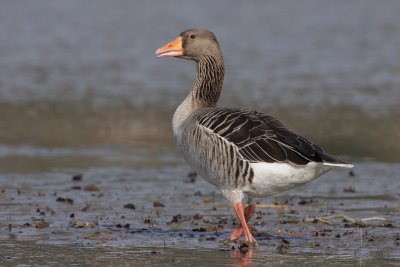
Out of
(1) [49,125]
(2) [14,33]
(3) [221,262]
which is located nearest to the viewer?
(3) [221,262]

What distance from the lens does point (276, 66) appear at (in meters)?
23.0

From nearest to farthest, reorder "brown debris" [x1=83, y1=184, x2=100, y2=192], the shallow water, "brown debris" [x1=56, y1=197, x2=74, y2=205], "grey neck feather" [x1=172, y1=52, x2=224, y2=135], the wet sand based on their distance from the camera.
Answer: the wet sand → the shallow water → "grey neck feather" [x1=172, y1=52, x2=224, y2=135] → "brown debris" [x1=56, y1=197, x2=74, y2=205] → "brown debris" [x1=83, y1=184, x2=100, y2=192]

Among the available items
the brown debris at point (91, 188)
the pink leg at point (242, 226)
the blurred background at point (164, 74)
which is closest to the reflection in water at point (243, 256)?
the pink leg at point (242, 226)

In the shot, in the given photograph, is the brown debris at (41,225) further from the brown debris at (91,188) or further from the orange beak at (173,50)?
the orange beak at (173,50)

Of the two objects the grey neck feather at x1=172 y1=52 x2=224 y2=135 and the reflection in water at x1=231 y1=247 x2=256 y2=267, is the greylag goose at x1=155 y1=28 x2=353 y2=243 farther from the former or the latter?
the grey neck feather at x1=172 y1=52 x2=224 y2=135

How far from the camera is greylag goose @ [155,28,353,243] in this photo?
9227mm

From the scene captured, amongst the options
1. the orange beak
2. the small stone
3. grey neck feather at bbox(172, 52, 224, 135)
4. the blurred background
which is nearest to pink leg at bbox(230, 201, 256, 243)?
grey neck feather at bbox(172, 52, 224, 135)

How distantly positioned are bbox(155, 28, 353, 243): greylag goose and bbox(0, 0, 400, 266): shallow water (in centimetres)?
60

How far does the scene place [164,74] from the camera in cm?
2208

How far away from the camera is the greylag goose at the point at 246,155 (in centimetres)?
923

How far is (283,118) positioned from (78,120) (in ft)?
12.7

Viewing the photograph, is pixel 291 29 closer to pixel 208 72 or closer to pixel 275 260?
pixel 208 72

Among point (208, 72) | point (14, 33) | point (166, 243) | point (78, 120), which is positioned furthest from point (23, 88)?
point (166, 243)

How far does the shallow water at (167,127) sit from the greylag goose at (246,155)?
0.60 m
